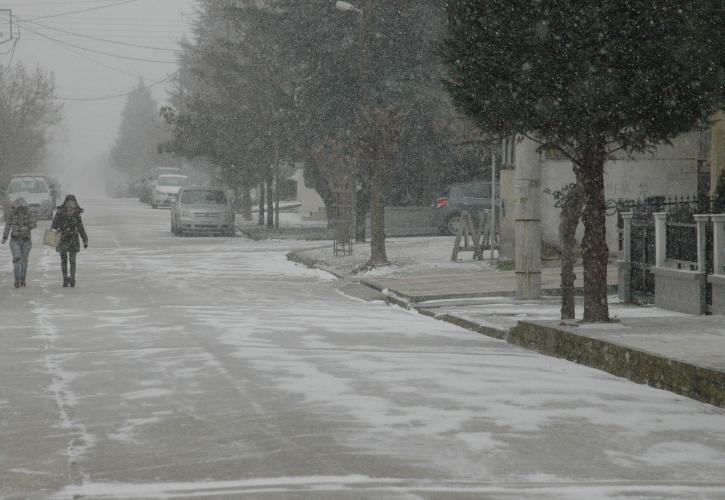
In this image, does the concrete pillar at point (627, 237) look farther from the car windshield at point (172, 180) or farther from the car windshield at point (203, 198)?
the car windshield at point (172, 180)

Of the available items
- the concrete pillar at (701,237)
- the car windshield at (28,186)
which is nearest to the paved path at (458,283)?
the concrete pillar at (701,237)

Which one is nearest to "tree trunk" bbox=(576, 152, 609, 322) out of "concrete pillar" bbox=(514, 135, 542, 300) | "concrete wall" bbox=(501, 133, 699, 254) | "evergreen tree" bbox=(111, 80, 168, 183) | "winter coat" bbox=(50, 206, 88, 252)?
"concrete pillar" bbox=(514, 135, 542, 300)

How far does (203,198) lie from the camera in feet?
140

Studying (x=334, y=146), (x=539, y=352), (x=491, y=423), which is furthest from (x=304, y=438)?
(x=334, y=146)

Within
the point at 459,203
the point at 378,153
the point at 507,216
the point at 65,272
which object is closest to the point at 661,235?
the point at 507,216

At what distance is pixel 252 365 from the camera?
11.9 m

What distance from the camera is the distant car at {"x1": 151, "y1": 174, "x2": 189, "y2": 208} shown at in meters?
66.1

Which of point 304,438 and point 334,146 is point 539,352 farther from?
point 334,146

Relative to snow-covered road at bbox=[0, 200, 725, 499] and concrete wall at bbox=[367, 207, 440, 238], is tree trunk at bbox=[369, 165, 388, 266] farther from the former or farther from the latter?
concrete wall at bbox=[367, 207, 440, 238]

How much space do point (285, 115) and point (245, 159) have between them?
4505 millimetres

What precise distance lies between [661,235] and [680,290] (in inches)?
37.5

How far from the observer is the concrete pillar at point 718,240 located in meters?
15.1

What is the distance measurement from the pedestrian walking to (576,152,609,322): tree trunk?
12.0 meters

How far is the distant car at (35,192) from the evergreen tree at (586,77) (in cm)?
3893
